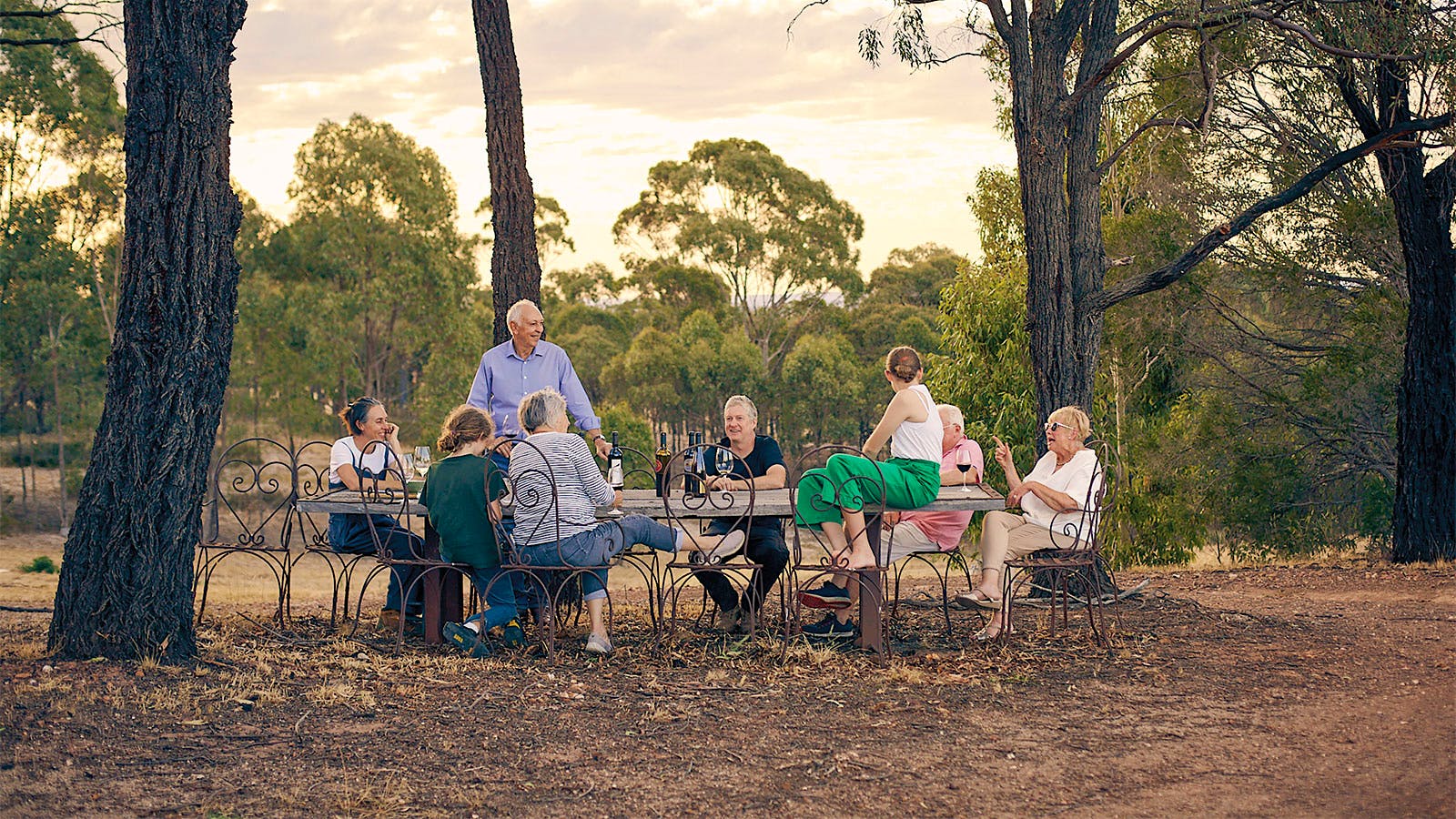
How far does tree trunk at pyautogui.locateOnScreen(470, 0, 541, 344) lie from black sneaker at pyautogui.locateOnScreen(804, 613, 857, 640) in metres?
3.47

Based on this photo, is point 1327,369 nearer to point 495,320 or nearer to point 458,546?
point 495,320

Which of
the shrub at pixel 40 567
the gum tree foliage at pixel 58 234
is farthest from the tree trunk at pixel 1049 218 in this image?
the gum tree foliage at pixel 58 234

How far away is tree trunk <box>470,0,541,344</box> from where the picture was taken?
8820 millimetres

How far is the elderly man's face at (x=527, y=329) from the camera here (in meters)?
7.01

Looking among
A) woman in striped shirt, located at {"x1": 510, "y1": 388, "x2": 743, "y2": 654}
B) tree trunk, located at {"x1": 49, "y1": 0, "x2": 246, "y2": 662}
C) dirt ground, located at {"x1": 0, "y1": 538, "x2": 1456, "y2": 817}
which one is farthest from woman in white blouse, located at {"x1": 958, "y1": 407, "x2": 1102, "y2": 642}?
tree trunk, located at {"x1": 49, "y1": 0, "x2": 246, "y2": 662}

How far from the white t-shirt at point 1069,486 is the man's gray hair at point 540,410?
234cm

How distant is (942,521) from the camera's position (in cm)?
661

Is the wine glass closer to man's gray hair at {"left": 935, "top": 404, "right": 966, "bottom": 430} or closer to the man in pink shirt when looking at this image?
the man in pink shirt

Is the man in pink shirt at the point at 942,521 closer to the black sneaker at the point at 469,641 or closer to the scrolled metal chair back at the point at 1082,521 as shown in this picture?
the scrolled metal chair back at the point at 1082,521

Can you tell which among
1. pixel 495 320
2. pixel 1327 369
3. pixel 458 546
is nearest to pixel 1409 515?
pixel 1327 369

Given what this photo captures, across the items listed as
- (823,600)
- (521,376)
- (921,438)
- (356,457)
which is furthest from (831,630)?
(356,457)

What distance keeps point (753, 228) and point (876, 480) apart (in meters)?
38.0

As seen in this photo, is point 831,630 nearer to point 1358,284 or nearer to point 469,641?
point 469,641

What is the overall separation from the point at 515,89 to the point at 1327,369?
435 inches
